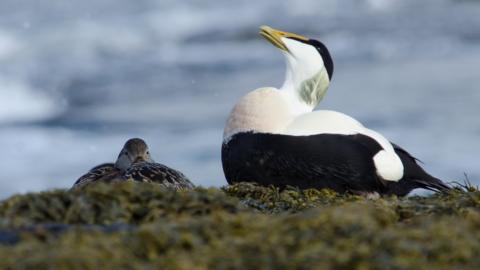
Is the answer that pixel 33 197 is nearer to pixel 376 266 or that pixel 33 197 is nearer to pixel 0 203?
pixel 0 203

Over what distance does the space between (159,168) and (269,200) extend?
1.86 meters

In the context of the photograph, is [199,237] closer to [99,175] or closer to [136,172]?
[136,172]

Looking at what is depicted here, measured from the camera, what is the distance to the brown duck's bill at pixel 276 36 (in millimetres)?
8797

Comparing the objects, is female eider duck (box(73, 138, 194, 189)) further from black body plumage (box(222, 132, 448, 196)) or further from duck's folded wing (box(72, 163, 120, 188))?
black body plumage (box(222, 132, 448, 196))

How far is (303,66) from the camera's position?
344 inches

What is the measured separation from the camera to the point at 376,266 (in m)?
3.41

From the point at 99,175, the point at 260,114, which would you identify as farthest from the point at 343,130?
the point at 99,175

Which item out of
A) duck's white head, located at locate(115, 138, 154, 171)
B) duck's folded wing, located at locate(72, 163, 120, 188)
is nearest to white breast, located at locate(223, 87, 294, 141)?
duck's folded wing, located at locate(72, 163, 120, 188)

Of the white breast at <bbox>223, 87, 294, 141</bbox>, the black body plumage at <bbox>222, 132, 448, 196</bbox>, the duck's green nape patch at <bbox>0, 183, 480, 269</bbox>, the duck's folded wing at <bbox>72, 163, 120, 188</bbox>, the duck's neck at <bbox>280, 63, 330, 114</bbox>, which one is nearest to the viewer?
the duck's green nape patch at <bbox>0, 183, 480, 269</bbox>

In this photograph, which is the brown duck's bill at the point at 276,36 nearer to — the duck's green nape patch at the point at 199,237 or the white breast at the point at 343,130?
the white breast at the point at 343,130

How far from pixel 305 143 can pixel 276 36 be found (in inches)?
53.0

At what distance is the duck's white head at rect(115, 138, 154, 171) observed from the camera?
10695 millimetres

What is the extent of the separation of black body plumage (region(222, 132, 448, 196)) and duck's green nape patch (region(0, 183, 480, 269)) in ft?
9.72

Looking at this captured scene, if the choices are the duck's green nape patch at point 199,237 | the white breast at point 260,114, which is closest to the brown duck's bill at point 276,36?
the white breast at point 260,114
